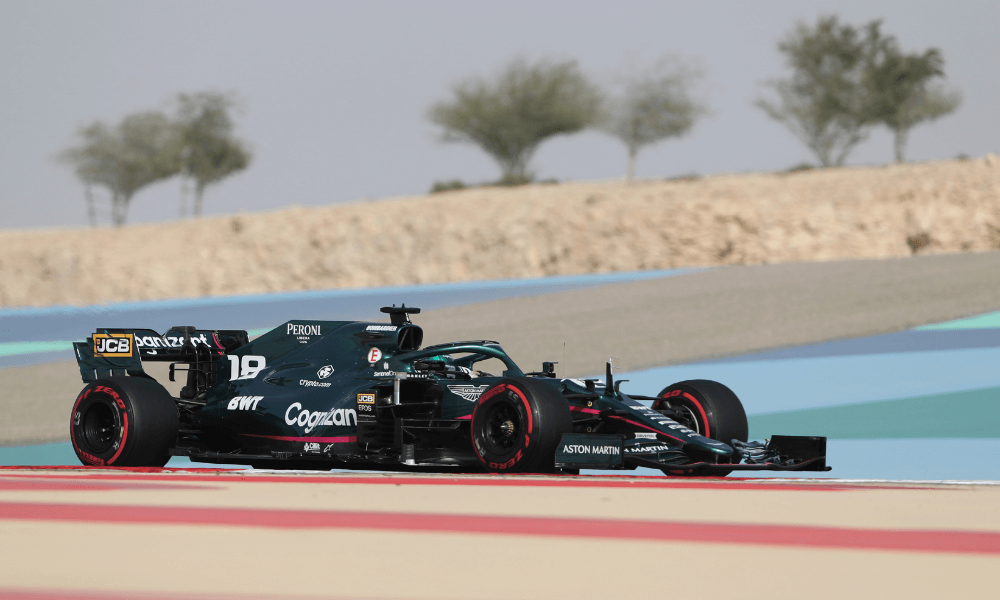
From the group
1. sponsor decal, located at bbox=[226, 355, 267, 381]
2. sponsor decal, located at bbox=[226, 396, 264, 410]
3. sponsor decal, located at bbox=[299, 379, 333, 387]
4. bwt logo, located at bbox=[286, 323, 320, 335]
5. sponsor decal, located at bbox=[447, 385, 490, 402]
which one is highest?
bwt logo, located at bbox=[286, 323, 320, 335]

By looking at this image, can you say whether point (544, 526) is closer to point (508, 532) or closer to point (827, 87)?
point (508, 532)

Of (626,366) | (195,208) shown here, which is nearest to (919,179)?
(626,366)

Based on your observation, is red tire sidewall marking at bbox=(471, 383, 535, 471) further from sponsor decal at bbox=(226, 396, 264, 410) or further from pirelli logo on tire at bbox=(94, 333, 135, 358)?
pirelli logo on tire at bbox=(94, 333, 135, 358)

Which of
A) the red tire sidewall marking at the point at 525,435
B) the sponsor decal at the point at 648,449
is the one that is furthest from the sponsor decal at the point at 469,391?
the sponsor decal at the point at 648,449

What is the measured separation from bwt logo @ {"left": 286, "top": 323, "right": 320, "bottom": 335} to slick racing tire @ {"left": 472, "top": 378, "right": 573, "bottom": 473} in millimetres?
2508

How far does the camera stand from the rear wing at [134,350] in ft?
42.8

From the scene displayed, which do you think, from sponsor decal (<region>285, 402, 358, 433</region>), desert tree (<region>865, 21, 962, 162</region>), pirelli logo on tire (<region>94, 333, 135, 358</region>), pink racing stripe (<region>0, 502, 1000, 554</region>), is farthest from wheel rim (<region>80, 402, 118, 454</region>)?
desert tree (<region>865, 21, 962, 162</region>)

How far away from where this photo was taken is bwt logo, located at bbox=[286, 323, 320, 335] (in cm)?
1279

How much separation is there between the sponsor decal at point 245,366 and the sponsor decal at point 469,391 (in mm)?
2229

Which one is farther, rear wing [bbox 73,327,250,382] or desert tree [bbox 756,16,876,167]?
desert tree [bbox 756,16,876,167]

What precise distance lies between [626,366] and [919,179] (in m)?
39.5

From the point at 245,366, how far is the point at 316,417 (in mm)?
1451

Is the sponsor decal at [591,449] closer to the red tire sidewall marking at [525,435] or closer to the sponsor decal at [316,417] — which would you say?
the red tire sidewall marking at [525,435]

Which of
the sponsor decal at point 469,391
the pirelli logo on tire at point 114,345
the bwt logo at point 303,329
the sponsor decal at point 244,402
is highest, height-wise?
the bwt logo at point 303,329
